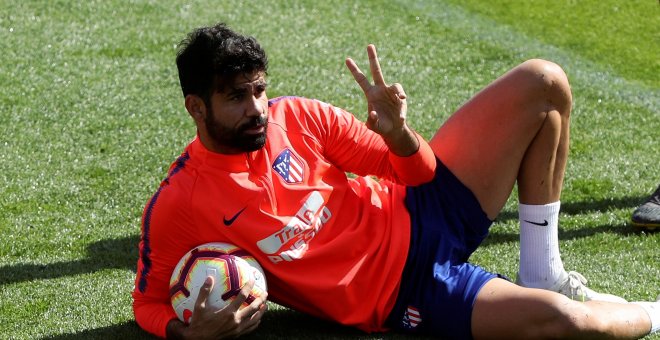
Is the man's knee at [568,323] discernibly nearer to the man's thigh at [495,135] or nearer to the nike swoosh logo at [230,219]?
the man's thigh at [495,135]

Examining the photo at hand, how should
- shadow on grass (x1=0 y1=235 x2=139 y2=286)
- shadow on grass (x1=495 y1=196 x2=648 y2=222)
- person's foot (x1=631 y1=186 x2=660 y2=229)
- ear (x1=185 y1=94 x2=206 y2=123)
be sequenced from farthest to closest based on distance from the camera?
shadow on grass (x1=495 y1=196 x2=648 y2=222) → person's foot (x1=631 y1=186 x2=660 y2=229) → shadow on grass (x1=0 y1=235 x2=139 y2=286) → ear (x1=185 y1=94 x2=206 y2=123)

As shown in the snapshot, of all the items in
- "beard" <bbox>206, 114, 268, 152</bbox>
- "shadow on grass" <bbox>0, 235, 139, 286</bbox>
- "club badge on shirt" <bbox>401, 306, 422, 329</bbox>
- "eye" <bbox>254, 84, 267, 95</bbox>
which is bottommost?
"shadow on grass" <bbox>0, 235, 139, 286</bbox>

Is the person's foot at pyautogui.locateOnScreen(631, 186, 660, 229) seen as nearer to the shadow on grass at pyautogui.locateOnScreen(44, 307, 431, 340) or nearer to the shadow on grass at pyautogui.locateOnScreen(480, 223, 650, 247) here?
the shadow on grass at pyautogui.locateOnScreen(480, 223, 650, 247)

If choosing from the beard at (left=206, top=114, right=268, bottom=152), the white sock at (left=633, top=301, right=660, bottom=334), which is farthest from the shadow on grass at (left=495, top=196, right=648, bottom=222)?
the beard at (left=206, top=114, right=268, bottom=152)

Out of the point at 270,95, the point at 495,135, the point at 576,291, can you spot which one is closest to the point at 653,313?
the point at 576,291

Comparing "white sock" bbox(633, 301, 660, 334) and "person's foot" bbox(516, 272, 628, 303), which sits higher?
"white sock" bbox(633, 301, 660, 334)

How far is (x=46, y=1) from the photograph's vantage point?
9.73 metres

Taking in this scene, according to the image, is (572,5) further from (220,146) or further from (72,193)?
(220,146)

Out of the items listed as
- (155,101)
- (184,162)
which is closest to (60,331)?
(184,162)

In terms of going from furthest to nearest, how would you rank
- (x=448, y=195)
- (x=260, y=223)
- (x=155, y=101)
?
(x=155, y=101), (x=448, y=195), (x=260, y=223)

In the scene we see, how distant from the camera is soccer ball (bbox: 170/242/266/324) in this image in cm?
424

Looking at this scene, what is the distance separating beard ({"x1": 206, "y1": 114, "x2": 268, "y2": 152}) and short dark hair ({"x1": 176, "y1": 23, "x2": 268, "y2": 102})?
0.40 feet

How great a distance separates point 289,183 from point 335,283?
45cm

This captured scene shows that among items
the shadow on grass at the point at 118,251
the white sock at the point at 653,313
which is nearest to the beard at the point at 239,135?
the shadow on grass at the point at 118,251
